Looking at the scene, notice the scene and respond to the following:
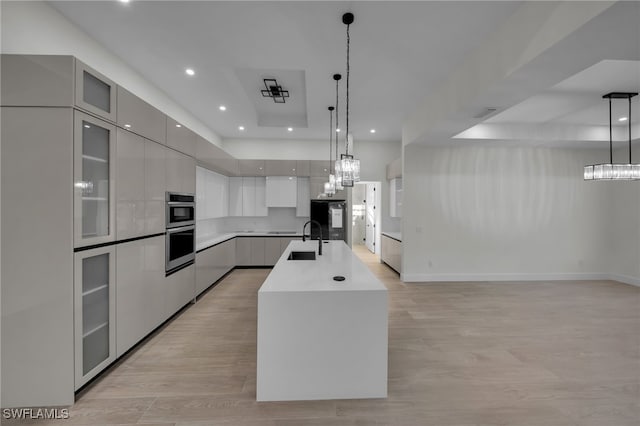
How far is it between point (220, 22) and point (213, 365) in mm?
3091

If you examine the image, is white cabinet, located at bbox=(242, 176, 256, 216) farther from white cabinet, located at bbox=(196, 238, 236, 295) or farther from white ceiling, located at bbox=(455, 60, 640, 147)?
white ceiling, located at bbox=(455, 60, 640, 147)

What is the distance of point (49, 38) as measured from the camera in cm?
228

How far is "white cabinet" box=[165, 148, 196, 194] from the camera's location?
10.2 ft

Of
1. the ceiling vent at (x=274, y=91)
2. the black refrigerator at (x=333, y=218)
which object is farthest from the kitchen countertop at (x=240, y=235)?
the ceiling vent at (x=274, y=91)

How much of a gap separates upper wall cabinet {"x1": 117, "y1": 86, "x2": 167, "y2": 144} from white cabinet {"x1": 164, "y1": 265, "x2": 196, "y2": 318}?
1632mm

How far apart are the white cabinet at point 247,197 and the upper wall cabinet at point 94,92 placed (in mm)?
4102

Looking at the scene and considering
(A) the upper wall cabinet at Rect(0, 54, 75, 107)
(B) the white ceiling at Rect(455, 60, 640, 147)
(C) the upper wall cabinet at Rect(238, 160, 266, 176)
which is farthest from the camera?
Answer: (C) the upper wall cabinet at Rect(238, 160, 266, 176)

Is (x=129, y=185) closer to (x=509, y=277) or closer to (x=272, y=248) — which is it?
(x=272, y=248)

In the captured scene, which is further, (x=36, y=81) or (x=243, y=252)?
(x=243, y=252)

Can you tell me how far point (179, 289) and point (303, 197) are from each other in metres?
3.54

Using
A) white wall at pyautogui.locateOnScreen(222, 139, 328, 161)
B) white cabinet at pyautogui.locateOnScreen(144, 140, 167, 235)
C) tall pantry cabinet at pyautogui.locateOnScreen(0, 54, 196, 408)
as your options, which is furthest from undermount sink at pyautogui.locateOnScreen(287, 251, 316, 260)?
white wall at pyautogui.locateOnScreen(222, 139, 328, 161)

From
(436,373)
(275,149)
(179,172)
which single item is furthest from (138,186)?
(275,149)

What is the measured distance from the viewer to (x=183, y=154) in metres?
3.46

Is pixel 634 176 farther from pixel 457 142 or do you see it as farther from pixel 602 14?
pixel 602 14
